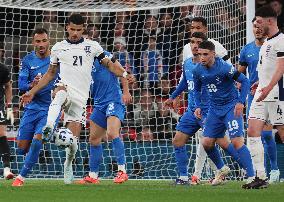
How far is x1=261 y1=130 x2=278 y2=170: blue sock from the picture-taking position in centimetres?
1407

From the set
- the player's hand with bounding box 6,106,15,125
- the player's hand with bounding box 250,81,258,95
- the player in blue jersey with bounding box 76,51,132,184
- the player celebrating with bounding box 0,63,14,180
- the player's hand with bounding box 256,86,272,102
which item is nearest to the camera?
the player's hand with bounding box 256,86,272,102

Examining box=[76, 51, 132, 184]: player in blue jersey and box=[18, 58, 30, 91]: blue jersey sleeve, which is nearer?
box=[76, 51, 132, 184]: player in blue jersey

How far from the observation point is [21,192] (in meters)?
11.2

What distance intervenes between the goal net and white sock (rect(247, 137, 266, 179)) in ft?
11.9

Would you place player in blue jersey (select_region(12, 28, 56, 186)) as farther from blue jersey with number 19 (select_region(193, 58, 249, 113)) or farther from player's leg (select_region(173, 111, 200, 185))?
blue jersey with number 19 (select_region(193, 58, 249, 113))

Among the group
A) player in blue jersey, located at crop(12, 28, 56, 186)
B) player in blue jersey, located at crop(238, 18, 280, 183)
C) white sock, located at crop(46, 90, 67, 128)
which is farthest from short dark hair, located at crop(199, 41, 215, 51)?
player in blue jersey, located at crop(12, 28, 56, 186)

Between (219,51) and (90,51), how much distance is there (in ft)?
5.66

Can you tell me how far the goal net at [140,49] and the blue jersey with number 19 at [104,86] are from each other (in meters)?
2.08

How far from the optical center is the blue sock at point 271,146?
14.1m

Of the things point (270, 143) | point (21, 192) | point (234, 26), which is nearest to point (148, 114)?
point (234, 26)

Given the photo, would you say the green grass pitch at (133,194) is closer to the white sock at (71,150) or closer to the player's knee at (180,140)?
the white sock at (71,150)

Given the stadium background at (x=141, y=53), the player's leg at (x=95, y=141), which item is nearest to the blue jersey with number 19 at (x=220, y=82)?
the player's leg at (x=95, y=141)

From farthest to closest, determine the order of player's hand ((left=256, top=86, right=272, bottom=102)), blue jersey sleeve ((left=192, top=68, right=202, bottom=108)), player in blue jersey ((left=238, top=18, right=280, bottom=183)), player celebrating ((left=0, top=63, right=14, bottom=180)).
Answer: player celebrating ((left=0, top=63, right=14, bottom=180))
player in blue jersey ((left=238, top=18, right=280, bottom=183))
blue jersey sleeve ((left=192, top=68, right=202, bottom=108))
player's hand ((left=256, top=86, right=272, bottom=102))

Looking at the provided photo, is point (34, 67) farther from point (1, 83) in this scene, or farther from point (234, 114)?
point (234, 114)
